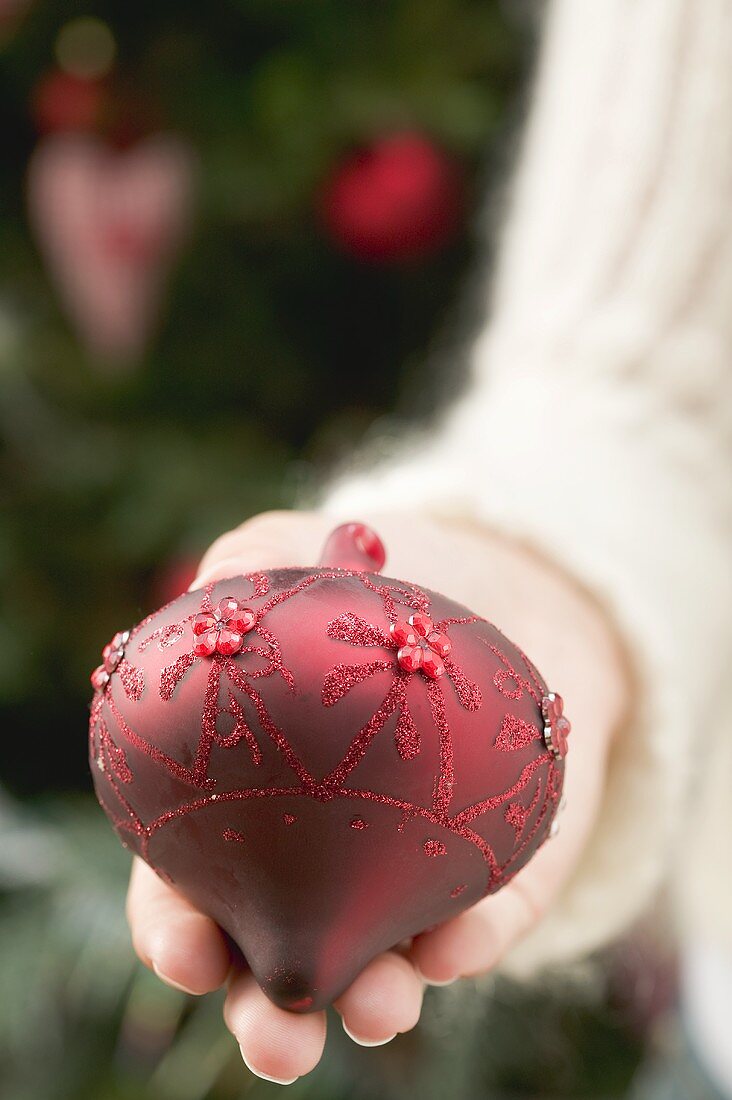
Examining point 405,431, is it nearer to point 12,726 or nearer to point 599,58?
point 599,58

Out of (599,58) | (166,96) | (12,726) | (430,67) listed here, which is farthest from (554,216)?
(12,726)

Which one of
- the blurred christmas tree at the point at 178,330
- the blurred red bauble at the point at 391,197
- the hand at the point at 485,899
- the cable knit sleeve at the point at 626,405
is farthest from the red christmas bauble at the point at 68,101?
the hand at the point at 485,899

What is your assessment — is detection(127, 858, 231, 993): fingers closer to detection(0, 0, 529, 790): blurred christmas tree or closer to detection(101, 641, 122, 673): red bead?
detection(101, 641, 122, 673): red bead

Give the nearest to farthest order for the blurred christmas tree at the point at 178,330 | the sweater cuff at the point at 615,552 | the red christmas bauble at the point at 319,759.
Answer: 1. the red christmas bauble at the point at 319,759
2. the sweater cuff at the point at 615,552
3. the blurred christmas tree at the point at 178,330

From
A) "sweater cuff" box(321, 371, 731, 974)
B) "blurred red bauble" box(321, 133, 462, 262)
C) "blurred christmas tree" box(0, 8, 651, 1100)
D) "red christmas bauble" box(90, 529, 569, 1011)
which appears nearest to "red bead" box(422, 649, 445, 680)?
"red christmas bauble" box(90, 529, 569, 1011)

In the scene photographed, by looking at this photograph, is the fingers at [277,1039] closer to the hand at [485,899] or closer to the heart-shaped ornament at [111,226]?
the hand at [485,899]
